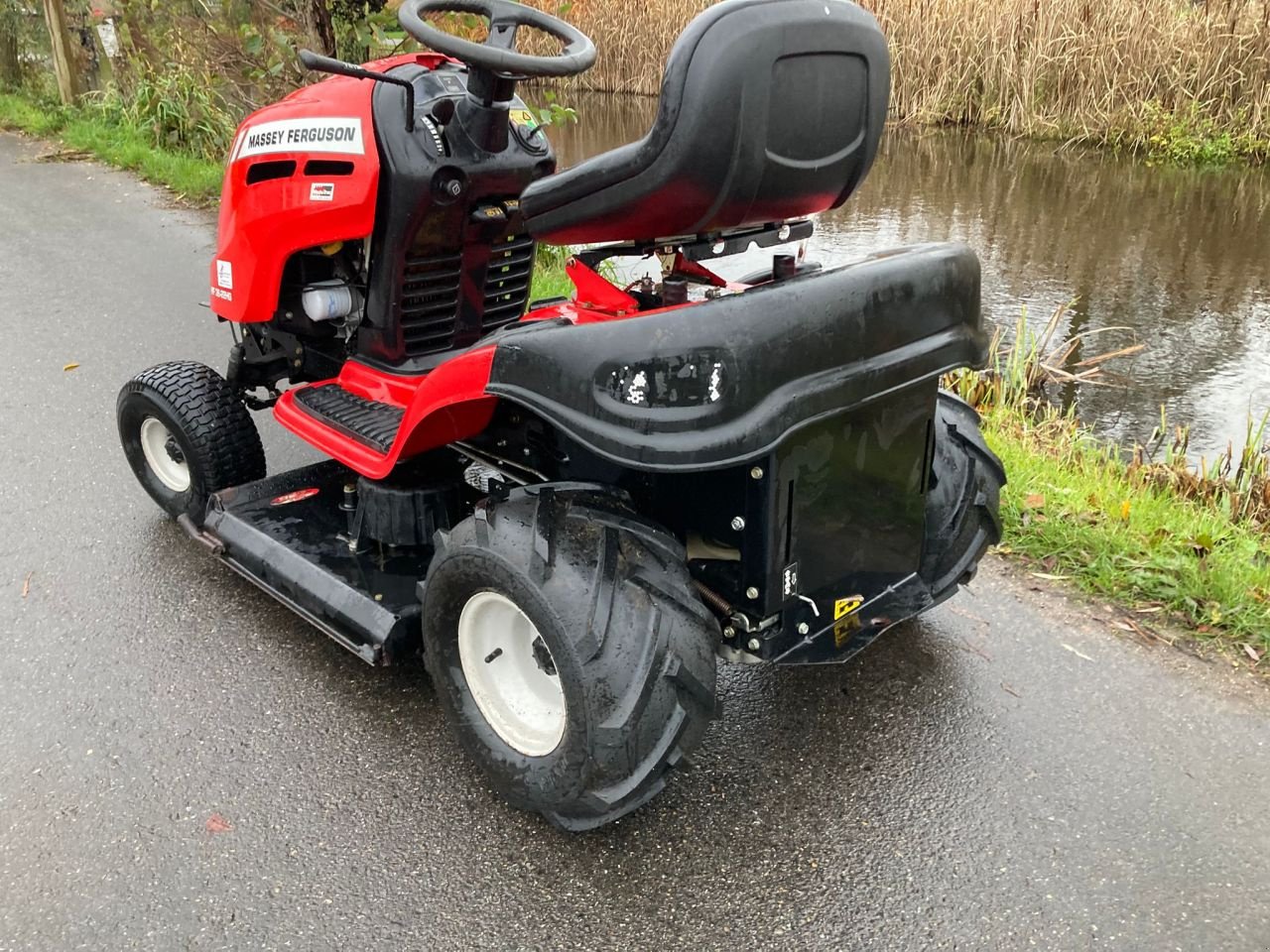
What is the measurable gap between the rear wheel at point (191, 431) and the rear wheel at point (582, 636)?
3.88 ft

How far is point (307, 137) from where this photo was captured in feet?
9.75

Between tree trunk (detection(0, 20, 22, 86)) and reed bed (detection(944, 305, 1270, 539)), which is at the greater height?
tree trunk (detection(0, 20, 22, 86))

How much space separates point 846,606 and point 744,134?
3.35 feet

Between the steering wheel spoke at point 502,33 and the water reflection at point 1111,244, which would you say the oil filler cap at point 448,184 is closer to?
the steering wheel spoke at point 502,33

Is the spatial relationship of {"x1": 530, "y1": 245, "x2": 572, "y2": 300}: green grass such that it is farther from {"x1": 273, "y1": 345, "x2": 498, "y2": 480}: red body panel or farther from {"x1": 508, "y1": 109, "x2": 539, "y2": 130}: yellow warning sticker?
{"x1": 273, "y1": 345, "x2": 498, "y2": 480}: red body panel

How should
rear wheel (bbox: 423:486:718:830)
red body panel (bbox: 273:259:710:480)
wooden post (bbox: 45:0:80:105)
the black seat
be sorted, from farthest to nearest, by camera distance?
1. wooden post (bbox: 45:0:80:105)
2. red body panel (bbox: 273:259:710:480)
3. rear wheel (bbox: 423:486:718:830)
4. the black seat

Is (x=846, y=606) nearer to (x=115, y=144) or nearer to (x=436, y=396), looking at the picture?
(x=436, y=396)

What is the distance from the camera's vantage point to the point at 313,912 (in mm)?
2055

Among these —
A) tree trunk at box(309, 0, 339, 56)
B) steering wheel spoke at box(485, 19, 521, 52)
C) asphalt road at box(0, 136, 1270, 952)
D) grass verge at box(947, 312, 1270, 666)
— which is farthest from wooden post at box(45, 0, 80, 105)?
grass verge at box(947, 312, 1270, 666)

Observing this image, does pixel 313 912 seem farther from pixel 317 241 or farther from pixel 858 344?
pixel 317 241

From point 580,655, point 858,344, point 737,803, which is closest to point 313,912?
point 580,655

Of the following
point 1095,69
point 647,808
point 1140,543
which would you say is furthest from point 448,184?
point 1095,69

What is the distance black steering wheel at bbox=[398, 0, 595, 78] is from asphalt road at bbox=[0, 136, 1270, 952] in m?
1.50

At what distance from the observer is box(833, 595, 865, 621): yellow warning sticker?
231 centimetres
